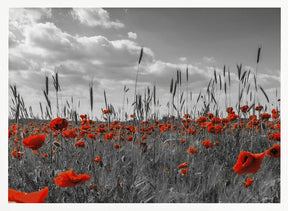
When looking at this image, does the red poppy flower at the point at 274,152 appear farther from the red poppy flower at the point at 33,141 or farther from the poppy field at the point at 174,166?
the red poppy flower at the point at 33,141

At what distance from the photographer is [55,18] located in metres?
1.97

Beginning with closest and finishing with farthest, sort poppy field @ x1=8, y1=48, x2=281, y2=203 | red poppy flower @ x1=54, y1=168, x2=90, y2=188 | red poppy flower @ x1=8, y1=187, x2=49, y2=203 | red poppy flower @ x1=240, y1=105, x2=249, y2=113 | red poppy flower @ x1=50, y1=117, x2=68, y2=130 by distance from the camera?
red poppy flower @ x1=8, y1=187, x2=49, y2=203, red poppy flower @ x1=54, y1=168, x2=90, y2=188, poppy field @ x1=8, y1=48, x2=281, y2=203, red poppy flower @ x1=50, y1=117, x2=68, y2=130, red poppy flower @ x1=240, y1=105, x2=249, y2=113

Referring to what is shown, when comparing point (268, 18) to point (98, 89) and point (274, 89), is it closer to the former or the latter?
point (274, 89)

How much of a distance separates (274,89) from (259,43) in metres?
0.36

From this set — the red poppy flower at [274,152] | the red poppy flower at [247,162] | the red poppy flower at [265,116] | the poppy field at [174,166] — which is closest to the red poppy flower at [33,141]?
the poppy field at [174,166]

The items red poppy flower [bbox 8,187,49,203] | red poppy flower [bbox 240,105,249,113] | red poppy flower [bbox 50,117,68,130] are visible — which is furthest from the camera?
red poppy flower [bbox 240,105,249,113]

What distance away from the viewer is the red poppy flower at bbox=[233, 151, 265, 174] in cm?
123

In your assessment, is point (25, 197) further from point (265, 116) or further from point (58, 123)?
point (265, 116)

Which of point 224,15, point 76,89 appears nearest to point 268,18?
point 224,15

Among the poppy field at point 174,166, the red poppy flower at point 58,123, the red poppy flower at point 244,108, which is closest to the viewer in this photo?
the poppy field at point 174,166

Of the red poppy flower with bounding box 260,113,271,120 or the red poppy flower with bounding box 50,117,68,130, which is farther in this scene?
the red poppy flower with bounding box 260,113,271,120

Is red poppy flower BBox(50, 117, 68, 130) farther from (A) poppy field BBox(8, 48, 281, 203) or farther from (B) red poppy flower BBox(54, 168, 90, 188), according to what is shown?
(B) red poppy flower BBox(54, 168, 90, 188)

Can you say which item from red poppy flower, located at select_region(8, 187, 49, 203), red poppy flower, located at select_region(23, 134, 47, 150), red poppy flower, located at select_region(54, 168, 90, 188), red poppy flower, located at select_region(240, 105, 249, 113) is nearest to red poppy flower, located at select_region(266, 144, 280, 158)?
red poppy flower, located at select_region(240, 105, 249, 113)

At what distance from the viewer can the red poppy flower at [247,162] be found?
123 centimetres
